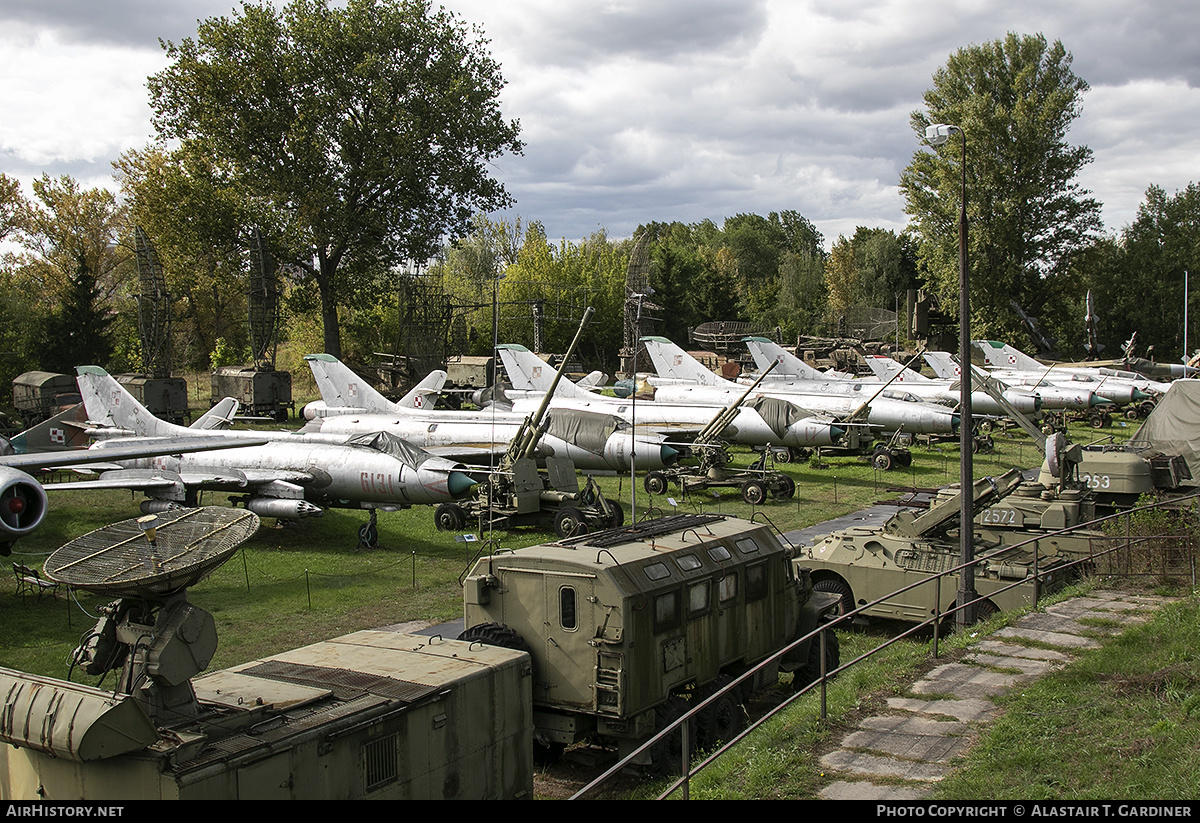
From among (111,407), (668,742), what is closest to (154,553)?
(668,742)

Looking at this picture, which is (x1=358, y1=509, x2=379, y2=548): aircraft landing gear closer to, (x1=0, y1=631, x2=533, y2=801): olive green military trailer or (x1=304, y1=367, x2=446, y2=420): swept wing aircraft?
(x1=304, y1=367, x2=446, y2=420): swept wing aircraft

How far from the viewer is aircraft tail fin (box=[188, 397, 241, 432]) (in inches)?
1044

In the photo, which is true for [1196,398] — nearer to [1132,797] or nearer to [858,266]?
[1132,797]

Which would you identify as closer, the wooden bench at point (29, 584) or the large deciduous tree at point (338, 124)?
the wooden bench at point (29, 584)

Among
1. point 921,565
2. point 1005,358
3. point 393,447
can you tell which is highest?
point 1005,358

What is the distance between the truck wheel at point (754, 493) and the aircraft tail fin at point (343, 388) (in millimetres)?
11978

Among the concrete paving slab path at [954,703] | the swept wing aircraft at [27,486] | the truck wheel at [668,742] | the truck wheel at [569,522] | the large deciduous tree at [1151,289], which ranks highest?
the large deciduous tree at [1151,289]

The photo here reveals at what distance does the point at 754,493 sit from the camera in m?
25.7

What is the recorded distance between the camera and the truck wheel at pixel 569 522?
1989 cm

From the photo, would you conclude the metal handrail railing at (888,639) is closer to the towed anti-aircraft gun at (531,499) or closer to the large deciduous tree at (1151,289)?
the towed anti-aircraft gun at (531,499)

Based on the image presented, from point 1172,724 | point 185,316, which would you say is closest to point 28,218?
point 185,316

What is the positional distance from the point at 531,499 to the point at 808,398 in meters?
18.1

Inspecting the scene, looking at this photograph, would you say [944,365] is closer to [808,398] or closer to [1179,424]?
[808,398]

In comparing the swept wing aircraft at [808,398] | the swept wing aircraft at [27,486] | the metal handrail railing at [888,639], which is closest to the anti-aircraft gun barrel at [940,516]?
the metal handrail railing at [888,639]
